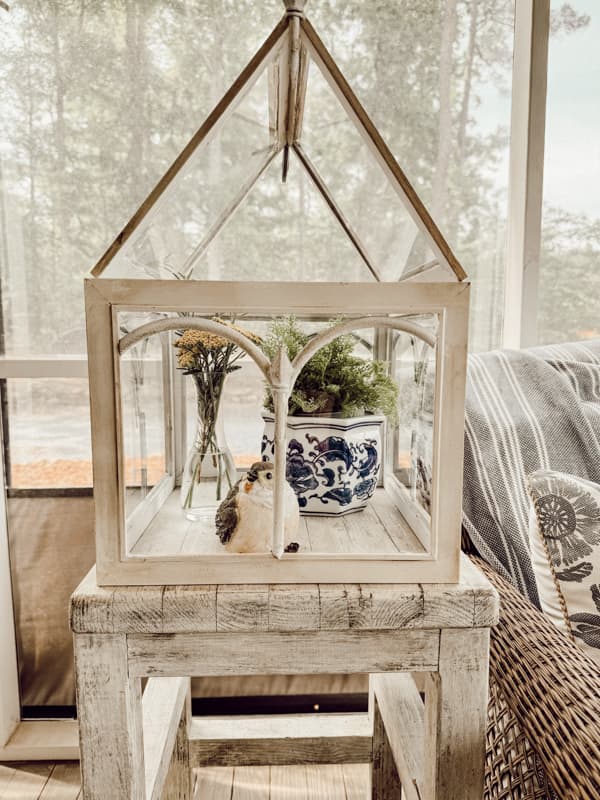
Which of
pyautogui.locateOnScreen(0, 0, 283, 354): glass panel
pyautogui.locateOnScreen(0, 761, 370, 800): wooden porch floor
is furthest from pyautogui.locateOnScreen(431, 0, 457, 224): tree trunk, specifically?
pyautogui.locateOnScreen(0, 761, 370, 800): wooden porch floor

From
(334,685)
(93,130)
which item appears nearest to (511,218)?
(93,130)

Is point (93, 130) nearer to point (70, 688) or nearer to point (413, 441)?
point (413, 441)

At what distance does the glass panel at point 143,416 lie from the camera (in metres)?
0.74

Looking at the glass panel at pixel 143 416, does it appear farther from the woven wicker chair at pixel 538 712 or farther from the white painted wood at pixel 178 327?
the woven wicker chair at pixel 538 712

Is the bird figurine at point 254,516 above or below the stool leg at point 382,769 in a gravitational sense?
above

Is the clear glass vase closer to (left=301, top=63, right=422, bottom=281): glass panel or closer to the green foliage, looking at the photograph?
the green foliage

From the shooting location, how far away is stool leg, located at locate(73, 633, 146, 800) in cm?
69

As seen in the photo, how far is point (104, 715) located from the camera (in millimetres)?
690

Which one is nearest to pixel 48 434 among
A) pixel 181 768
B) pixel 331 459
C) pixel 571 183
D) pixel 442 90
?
pixel 181 768

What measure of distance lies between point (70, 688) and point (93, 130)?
1466 mm

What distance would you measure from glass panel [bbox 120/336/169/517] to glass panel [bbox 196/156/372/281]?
2.07 ft

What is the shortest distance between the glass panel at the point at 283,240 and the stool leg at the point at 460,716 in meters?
0.98

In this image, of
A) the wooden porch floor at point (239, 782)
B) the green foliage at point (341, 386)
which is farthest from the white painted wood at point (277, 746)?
the green foliage at point (341, 386)

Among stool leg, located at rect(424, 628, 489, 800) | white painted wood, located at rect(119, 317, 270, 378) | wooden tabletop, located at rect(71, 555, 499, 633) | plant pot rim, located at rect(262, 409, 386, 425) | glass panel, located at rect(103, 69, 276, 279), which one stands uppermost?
glass panel, located at rect(103, 69, 276, 279)
